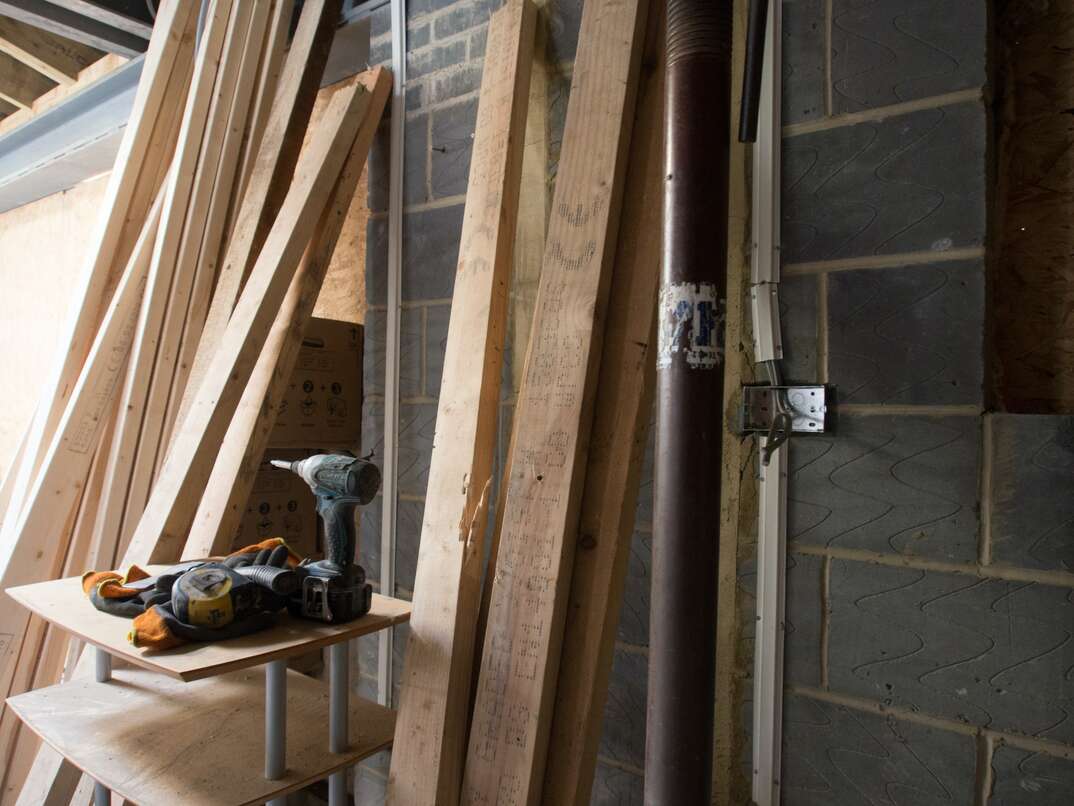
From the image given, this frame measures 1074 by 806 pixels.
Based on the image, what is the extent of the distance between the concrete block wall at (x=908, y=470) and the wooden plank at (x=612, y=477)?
0.84 feet

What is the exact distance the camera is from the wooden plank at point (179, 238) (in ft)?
6.09

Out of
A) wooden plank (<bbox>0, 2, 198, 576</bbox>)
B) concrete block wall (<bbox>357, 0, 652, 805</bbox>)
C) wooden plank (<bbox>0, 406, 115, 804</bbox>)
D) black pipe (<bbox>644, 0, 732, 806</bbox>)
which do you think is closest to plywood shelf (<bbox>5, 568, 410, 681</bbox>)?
black pipe (<bbox>644, 0, 732, 806</bbox>)

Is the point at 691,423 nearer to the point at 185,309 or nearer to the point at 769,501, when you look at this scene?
the point at 769,501

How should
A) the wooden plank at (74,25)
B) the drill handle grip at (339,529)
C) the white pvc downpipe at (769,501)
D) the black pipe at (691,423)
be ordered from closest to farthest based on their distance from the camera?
1. the black pipe at (691,423)
2. the drill handle grip at (339,529)
3. the white pvc downpipe at (769,501)
4. the wooden plank at (74,25)

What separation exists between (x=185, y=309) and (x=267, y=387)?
47 centimetres

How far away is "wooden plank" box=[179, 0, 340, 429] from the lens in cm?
178

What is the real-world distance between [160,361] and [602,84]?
4.55 feet

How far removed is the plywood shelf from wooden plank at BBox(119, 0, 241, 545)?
666 millimetres

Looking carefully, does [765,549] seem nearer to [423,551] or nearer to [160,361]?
[423,551]

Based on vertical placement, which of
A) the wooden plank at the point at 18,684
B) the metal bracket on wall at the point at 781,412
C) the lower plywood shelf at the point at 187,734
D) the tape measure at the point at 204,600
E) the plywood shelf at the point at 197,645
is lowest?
the wooden plank at the point at 18,684

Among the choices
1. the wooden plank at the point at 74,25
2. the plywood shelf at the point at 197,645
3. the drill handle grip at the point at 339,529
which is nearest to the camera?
the plywood shelf at the point at 197,645

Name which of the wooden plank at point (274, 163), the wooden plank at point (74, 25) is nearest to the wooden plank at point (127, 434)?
the wooden plank at point (274, 163)

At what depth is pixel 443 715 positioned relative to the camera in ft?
3.89

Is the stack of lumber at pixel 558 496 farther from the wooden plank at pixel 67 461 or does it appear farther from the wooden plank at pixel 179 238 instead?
the wooden plank at pixel 67 461
